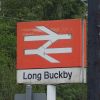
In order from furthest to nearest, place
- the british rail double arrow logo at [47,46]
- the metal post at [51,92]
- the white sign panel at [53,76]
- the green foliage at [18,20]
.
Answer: the green foliage at [18,20]
the metal post at [51,92]
the white sign panel at [53,76]
the british rail double arrow logo at [47,46]

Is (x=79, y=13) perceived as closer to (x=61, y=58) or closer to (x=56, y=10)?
(x=56, y=10)

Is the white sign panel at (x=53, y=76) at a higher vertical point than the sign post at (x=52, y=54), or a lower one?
lower

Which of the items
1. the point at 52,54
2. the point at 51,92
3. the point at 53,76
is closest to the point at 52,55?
the point at 52,54

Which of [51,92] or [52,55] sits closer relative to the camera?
[52,55]

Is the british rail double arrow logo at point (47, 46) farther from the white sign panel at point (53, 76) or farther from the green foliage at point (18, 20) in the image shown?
the green foliage at point (18, 20)

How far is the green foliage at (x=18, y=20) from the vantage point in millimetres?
24438

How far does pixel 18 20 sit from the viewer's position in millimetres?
32469

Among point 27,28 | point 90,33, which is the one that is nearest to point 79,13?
Answer: point 27,28

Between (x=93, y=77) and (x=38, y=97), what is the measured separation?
2405 millimetres

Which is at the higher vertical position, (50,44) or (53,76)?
(50,44)

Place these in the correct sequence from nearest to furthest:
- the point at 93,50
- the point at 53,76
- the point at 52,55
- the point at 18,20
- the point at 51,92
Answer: the point at 93,50
the point at 52,55
the point at 53,76
the point at 51,92
the point at 18,20

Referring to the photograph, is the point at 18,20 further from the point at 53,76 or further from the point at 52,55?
the point at 52,55

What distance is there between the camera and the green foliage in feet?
80.2

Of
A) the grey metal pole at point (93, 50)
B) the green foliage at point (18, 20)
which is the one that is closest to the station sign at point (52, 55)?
the grey metal pole at point (93, 50)
